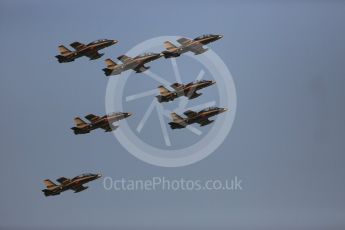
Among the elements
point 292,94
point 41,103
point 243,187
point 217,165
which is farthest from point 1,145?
point 292,94

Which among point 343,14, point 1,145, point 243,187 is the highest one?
point 343,14

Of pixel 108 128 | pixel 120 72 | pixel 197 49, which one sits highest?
pixel 197 49

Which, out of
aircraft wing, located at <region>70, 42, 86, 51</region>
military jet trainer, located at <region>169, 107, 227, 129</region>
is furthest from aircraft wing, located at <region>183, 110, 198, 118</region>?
aircraft wing, located at <region>70, 42, 86, 51</region>

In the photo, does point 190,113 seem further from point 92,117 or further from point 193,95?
point 92,117

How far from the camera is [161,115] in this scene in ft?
11.3

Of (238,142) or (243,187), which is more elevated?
(238,142)

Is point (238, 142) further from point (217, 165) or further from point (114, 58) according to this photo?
point (114, 58)

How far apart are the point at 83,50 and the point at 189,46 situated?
0.84 metres

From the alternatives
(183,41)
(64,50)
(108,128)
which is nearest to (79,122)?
(108,128)

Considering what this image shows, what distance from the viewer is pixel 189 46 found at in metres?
3.44

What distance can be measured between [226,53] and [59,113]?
140cm

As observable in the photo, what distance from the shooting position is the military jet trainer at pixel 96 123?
3449mm

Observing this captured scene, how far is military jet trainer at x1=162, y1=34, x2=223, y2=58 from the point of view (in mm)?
3418

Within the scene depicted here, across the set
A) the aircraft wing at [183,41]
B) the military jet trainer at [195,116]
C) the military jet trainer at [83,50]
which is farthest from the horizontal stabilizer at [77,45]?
the military jet trainer at [195,116]
